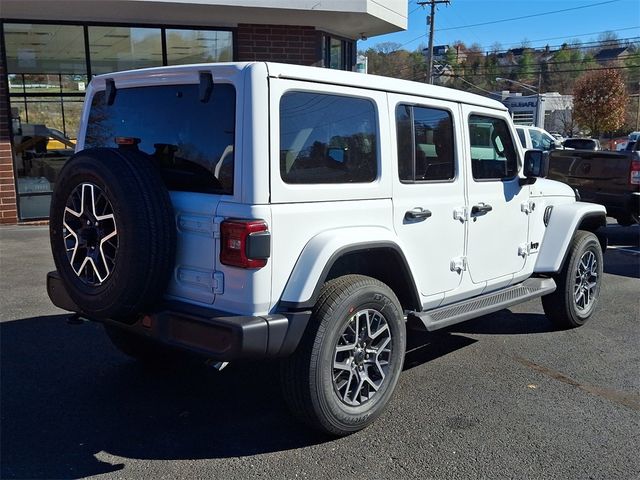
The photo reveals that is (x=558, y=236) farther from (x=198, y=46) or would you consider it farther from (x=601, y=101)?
(x=601, y=101)

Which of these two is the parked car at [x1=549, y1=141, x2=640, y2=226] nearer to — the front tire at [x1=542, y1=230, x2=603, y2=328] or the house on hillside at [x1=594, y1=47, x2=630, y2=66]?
the front tire at [x1=542, y1=230, x2=603, y2=328]

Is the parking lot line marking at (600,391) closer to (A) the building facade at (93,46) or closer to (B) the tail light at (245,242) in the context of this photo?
(B) the tail light at (245,242)

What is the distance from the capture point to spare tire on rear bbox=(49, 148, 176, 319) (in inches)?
126

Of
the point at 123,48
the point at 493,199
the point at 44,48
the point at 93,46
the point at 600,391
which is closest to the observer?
the point at 600,391

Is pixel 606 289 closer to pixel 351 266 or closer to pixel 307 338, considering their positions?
pixel 351 266

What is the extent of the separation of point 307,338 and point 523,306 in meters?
3.92

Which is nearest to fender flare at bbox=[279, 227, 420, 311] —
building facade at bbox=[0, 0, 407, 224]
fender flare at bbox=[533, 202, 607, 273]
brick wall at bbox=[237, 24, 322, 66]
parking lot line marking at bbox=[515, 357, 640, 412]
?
parking lot line marking at bbox=[515, 357, 640, 412]

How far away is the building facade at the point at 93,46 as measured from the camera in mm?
10273

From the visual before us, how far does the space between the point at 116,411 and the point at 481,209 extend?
9.39ft

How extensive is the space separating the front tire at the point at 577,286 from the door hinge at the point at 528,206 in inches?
25.6

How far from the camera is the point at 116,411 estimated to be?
3.97m

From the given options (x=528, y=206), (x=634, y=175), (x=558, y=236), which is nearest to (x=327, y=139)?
(x=528, y=206)

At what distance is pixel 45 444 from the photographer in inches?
139

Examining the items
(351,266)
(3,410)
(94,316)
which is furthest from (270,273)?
(3,410)
